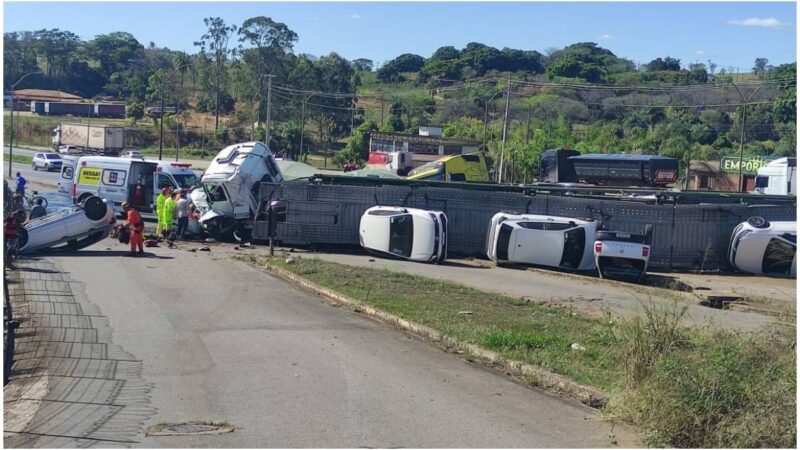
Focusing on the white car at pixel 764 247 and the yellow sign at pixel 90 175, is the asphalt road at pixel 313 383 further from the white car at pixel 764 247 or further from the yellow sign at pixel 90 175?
the yellow sign at pixel 90 175

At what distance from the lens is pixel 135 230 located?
76.8 ft

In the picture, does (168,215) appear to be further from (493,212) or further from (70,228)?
(493,212)

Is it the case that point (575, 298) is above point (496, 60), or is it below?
below

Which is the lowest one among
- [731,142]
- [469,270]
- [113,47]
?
[469,270]

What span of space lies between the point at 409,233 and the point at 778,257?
955 centimetres

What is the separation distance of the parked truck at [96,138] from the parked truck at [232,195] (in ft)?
144

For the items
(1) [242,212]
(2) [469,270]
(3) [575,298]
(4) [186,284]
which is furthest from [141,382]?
(1) [242,212]

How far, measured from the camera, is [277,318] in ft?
49.1

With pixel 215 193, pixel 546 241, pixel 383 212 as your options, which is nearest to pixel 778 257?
pixel 546 241

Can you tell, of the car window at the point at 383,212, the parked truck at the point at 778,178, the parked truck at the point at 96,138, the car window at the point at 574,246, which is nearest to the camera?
the car window at the point at 574,246

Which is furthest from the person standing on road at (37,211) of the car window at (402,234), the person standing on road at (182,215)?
the car window at (402,234)

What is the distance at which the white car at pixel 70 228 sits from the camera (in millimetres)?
23234

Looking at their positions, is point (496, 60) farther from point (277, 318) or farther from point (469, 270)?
point (277, 318)

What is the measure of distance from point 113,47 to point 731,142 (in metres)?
87.3
